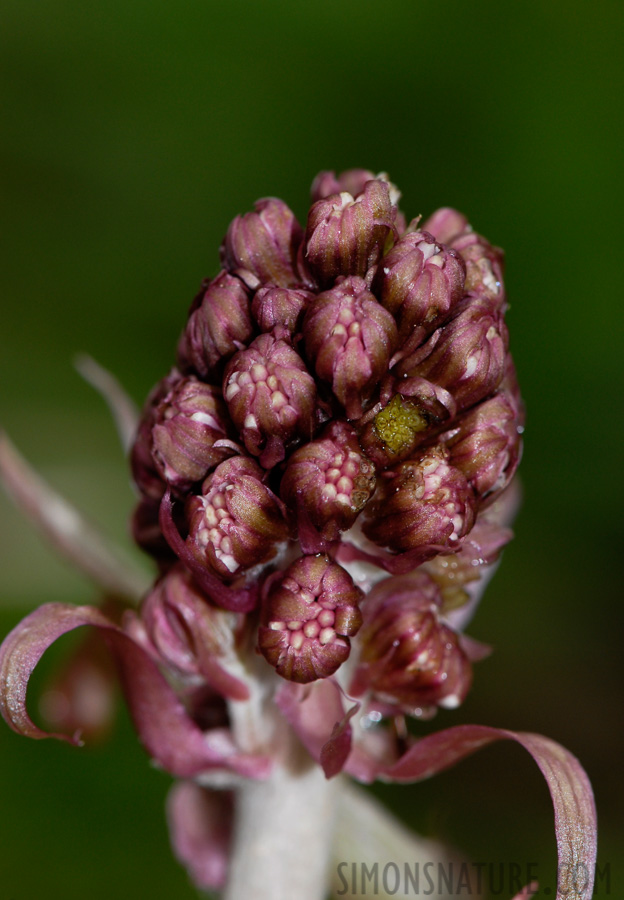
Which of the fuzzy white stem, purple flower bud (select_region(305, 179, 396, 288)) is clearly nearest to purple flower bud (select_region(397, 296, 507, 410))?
purple flower bud (select_region(305, 179, 396, 288))

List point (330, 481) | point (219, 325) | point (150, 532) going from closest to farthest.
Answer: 1. point (330, 481)
2. point (219, 325)
3. point (150, 532)

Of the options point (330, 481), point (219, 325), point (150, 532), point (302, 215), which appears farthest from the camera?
point (302, 215)

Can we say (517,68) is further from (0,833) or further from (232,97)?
(0,833)

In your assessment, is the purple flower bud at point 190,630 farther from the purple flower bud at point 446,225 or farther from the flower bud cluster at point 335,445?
the purple flower bud at point 446,225

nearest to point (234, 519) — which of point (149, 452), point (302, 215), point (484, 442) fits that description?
point (149, 452)

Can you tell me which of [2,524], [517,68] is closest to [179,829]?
[2,524]

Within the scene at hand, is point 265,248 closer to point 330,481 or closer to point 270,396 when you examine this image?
point 270,396

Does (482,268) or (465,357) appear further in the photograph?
(482,268)
